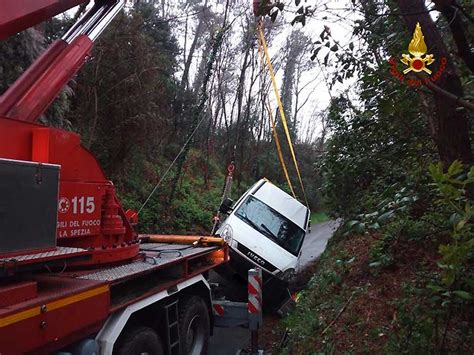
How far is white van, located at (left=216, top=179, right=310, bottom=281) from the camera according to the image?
9594 mm

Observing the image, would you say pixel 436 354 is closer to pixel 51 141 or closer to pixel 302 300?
pixel 51 141

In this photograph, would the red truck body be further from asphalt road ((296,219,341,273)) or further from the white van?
asphalt road ((296,219,341,273))

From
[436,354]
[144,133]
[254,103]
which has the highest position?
[254,103]

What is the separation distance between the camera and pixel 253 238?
33.1 feet

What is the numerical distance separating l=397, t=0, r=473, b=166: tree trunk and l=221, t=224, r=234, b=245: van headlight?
671 centimetres

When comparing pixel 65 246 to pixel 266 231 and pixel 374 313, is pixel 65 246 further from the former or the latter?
pixel 266 231

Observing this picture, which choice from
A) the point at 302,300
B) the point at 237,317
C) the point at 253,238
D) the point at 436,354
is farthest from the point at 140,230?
the point at 436,354

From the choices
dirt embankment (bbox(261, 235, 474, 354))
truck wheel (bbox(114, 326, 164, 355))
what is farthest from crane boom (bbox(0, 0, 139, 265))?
dirt embankment (bbox(261, 235, 474, 354))

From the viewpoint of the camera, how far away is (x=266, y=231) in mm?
10625

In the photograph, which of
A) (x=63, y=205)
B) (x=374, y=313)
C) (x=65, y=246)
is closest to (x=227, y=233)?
(x=374, y=313)

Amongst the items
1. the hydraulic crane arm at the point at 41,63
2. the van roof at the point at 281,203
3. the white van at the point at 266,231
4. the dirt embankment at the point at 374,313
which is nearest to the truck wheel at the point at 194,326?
the dirt embankment at the point at 374,313

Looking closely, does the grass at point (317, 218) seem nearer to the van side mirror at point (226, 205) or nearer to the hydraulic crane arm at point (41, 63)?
the van side mirror at point (226, 205)

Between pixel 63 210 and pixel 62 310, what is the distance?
3.06 feet

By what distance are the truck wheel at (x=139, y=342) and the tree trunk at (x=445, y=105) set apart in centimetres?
317
